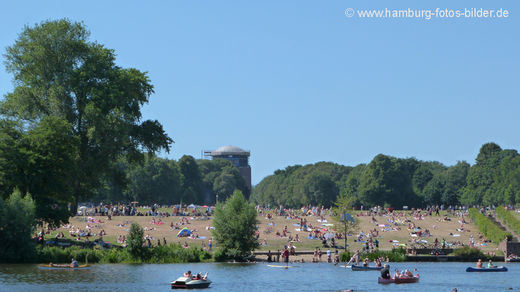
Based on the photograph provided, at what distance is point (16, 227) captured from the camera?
63188mm

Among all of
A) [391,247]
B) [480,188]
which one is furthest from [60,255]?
[480,188]

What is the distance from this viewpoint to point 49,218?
68.8m

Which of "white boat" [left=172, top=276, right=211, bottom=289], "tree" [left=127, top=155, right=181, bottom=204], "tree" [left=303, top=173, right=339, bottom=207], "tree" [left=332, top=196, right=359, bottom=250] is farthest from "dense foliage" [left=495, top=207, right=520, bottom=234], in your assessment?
"tree" [left=303, top=173, right=339, bottom=207]

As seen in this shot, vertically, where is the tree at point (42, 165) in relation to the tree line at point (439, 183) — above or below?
below

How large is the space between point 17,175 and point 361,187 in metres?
112

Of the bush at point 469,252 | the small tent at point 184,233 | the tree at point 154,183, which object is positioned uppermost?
the tree at point 154,183

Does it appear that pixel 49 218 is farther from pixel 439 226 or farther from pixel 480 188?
pixel 480 188

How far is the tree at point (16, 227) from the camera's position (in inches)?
2454

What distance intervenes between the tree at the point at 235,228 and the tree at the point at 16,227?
16.7m

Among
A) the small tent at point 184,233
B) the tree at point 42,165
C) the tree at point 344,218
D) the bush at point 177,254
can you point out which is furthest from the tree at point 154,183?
the tree at point 42,165

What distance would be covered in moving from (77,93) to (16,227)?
20.0m

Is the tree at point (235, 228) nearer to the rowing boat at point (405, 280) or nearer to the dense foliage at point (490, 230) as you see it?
the rowing boat at point (405, 280)

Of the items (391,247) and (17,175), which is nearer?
(17,175)

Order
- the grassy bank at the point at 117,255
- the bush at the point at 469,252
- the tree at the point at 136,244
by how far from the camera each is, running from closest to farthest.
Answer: the grassy bank at the point at 117,255
the tree at the point at 136,244
the bush at the point at 469,252
